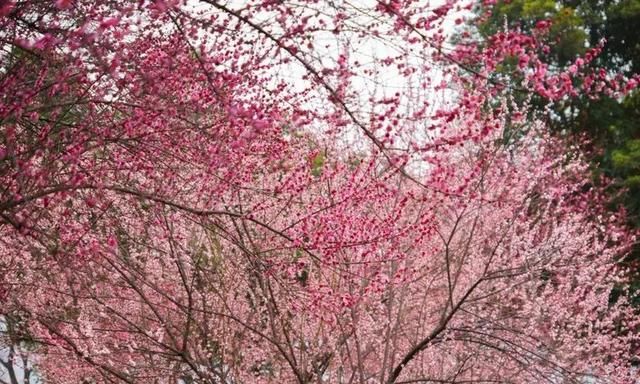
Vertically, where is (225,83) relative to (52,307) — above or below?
below

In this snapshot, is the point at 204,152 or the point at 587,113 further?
the point at 587,113

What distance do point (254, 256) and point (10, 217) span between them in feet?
3.91

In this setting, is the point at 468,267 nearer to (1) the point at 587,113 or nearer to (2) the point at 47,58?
(2) the point at 47,58

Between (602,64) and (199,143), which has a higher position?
(602,64)

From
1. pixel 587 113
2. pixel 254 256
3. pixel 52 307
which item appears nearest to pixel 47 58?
pixel 254 256

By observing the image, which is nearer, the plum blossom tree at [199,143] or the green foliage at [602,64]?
the plum blossom tree at [199,143]

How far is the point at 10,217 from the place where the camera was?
12.0 feet

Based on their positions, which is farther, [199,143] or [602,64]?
[602,64]

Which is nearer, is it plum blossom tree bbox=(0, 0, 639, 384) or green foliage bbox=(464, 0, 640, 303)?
plum blossom tree bbox=(0, 0, 639, 384)

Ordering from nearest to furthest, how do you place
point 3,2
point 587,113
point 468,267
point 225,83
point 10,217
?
point 3,2
point 10,217
point 225,83
point 468,267
point 587,113

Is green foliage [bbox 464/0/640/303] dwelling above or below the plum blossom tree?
above

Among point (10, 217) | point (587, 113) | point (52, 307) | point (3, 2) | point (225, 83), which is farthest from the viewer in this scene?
point (587, 113)

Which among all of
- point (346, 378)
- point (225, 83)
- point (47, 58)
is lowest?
point (47, 58)

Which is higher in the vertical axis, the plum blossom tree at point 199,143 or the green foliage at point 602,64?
the green foliage at point 602,64
